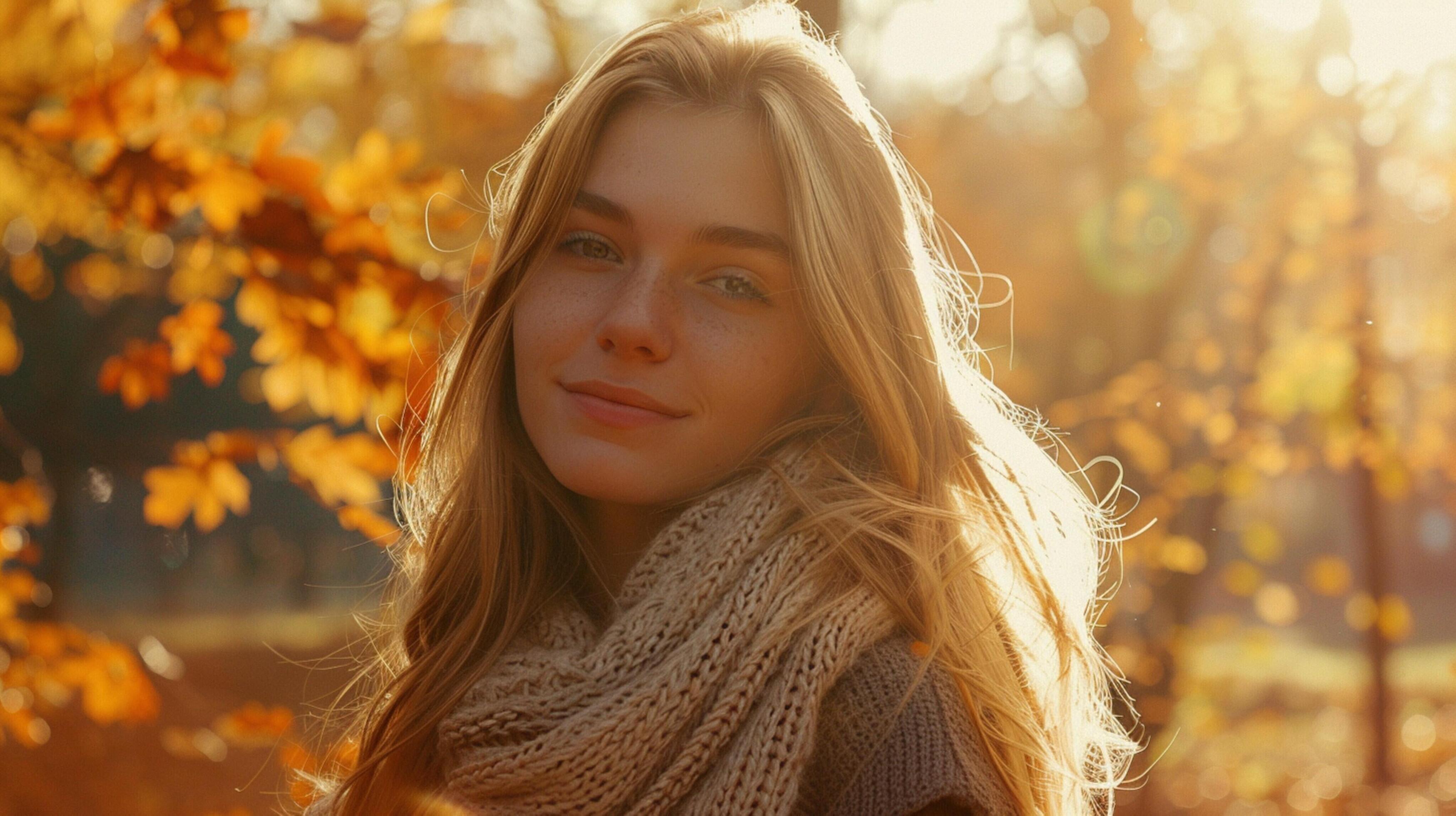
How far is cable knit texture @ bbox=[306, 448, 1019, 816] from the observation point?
1639 mm

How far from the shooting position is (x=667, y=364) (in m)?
1.99

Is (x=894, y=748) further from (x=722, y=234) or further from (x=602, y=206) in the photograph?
(x=602, y=206)

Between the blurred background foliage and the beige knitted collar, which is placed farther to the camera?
the blurred background foliage

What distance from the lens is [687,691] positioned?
5.68 ft

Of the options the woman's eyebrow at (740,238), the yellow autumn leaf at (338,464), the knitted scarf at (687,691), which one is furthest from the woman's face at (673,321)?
the yellow autumn leaf at (338,464)

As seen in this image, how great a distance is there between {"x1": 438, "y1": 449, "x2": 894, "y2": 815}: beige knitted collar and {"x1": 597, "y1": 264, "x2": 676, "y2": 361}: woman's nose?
282 mm

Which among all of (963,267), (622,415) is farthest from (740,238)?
(963,267)

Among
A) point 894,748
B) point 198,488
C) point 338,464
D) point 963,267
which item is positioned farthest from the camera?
point 963,267

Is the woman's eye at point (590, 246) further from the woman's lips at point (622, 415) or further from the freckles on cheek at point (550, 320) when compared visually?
the woman's lips at point (622, 415)

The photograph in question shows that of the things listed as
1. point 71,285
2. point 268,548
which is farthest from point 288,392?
point 268,548

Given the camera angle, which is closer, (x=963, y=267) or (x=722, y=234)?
(x=722, y=234)

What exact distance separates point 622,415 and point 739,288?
31 centimetres

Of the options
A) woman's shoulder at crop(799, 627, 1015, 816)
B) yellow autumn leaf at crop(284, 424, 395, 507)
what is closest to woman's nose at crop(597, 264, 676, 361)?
woman's shoulder at crop(799, 627, 1015, 816)

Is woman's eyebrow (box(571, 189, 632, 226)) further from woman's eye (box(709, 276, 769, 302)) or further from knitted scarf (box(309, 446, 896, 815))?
knitted scarf (box(309, 446, 896, 815))
